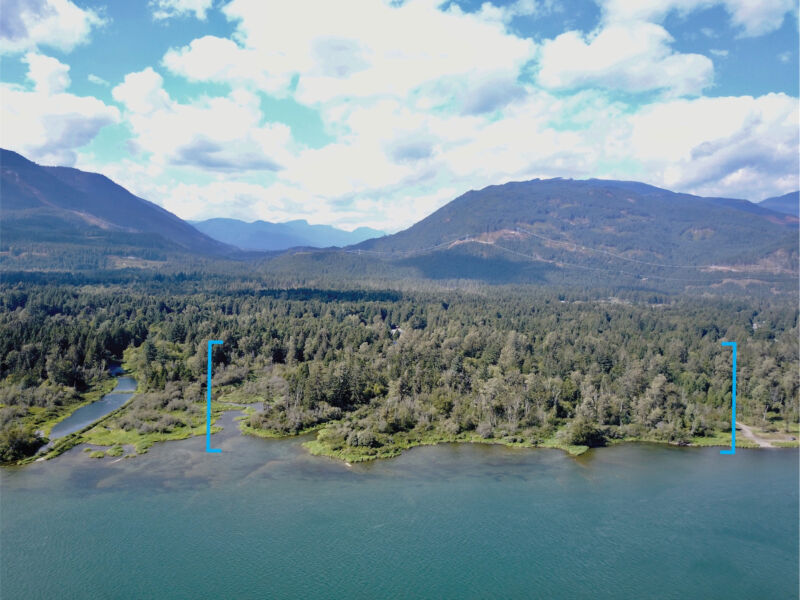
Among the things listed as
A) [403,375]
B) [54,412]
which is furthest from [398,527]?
A: [54,412]

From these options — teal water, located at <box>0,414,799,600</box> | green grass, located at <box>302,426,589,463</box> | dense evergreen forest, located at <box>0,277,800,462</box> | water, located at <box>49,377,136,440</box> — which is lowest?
teal water, located at <box>0,414,799,600</box>

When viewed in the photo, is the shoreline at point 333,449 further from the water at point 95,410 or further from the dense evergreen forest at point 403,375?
the water at point 95,410

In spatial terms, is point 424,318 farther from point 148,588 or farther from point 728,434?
point 148,588

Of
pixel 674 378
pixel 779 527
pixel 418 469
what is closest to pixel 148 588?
pixel 418 469

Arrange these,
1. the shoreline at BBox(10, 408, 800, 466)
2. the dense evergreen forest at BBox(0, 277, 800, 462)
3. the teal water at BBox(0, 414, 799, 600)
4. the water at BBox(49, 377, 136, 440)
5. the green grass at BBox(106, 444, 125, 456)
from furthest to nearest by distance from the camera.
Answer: the dense evergreen forest at BBox(0, 277, 800, 462) < the water at BBox(49, 377, 136, 440) < the shoreline at BBox(10, 408, 800, 466) < the green grass at BBox(106, 444, 125, 456) < the teal water at BBox(0, 414, 799, 600)

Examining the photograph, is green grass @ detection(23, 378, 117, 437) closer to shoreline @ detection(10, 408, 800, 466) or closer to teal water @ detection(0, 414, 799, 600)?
shoreline @ detection(10, 408, 800, 466)

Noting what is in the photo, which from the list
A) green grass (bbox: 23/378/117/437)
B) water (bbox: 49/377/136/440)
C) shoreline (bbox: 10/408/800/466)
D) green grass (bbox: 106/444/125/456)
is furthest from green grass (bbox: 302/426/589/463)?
green grass (bbox: 23/378/117/437)

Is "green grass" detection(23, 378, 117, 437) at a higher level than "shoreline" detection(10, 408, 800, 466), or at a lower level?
higher
